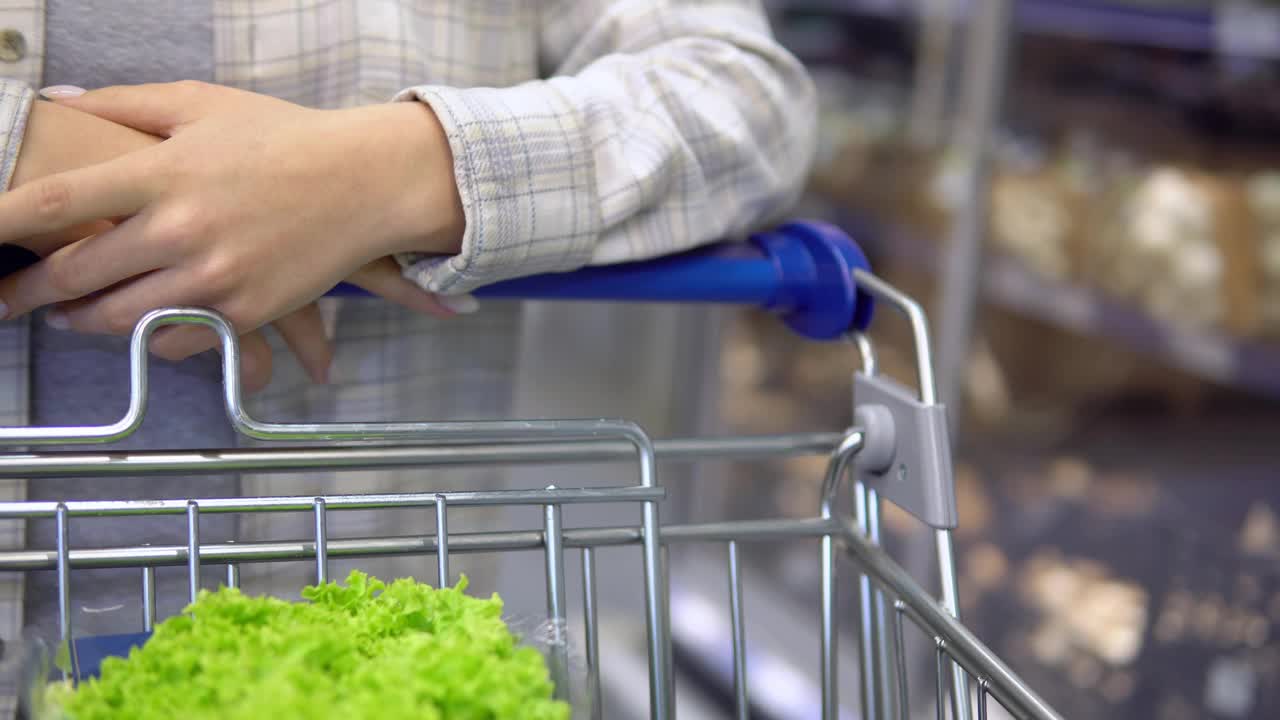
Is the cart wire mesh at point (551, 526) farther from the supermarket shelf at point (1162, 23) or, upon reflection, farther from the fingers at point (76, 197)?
the supermarket shelf at point (1162, 23)

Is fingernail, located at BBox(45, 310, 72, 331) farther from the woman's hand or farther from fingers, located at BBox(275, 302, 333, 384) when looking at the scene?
fingers, located at BBox(275, 302, 333, 384)

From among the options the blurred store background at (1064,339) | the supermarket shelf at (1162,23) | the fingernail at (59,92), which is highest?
the supermarket shelf at (1162,23)

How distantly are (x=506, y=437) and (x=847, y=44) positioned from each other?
1.79 m

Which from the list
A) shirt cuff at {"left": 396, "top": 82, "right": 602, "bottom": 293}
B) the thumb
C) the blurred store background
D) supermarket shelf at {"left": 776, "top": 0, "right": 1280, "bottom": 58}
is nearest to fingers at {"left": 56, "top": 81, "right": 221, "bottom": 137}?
the thumb

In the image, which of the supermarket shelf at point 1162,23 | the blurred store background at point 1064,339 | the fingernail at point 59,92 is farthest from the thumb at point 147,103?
the supermarket shelf at point 1162,23

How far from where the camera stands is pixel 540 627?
18.4 inches

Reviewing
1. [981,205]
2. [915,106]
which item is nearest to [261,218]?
[981,205]

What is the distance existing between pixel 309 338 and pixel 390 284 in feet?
0.26

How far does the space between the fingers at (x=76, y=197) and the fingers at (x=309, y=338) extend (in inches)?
6.3

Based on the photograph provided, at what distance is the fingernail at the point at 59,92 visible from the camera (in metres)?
0.56

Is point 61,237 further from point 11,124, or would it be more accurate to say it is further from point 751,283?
point 751,283

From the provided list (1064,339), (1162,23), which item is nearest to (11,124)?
(1162,23)

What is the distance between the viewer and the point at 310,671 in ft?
1.28

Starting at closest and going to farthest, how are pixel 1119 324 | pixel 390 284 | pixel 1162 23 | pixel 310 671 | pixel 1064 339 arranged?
pixel 310 671 < pixel 390 284 < pixel 1162 23 < pixel 1119 324 < pixel 1064 339
